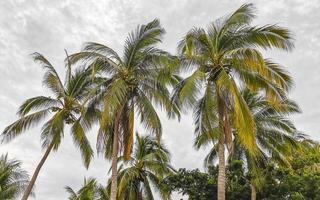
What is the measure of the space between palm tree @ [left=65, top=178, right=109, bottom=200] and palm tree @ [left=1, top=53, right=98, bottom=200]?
11152 mm

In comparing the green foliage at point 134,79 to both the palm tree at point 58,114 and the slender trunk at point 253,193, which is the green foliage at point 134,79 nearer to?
the palm tree at point 58,114

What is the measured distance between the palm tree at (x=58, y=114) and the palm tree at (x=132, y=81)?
208cm

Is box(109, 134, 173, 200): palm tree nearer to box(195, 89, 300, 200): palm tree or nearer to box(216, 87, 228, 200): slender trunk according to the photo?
box(195, 89, 300, 200): palm tree

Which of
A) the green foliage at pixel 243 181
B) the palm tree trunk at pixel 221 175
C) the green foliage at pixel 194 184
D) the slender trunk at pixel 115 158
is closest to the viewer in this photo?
the palm tree trunk at pixel 221 175

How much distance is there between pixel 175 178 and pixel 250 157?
5.17 meters

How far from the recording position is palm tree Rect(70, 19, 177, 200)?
66.6 ft

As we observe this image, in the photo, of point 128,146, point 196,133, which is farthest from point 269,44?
point 128,146

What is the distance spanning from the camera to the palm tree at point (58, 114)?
22.5m

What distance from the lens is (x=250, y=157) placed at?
28.1 meters

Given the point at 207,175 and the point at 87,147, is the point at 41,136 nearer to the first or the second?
the point at 87,147

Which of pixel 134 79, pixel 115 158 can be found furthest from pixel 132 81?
pixel 115 158

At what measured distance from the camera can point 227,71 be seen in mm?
19453

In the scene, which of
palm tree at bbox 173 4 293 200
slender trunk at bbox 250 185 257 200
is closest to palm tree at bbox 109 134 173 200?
slender trunk at bbox 250 185 257 200

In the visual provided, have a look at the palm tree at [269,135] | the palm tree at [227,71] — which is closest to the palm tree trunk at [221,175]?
the palm tree at [227,71]
